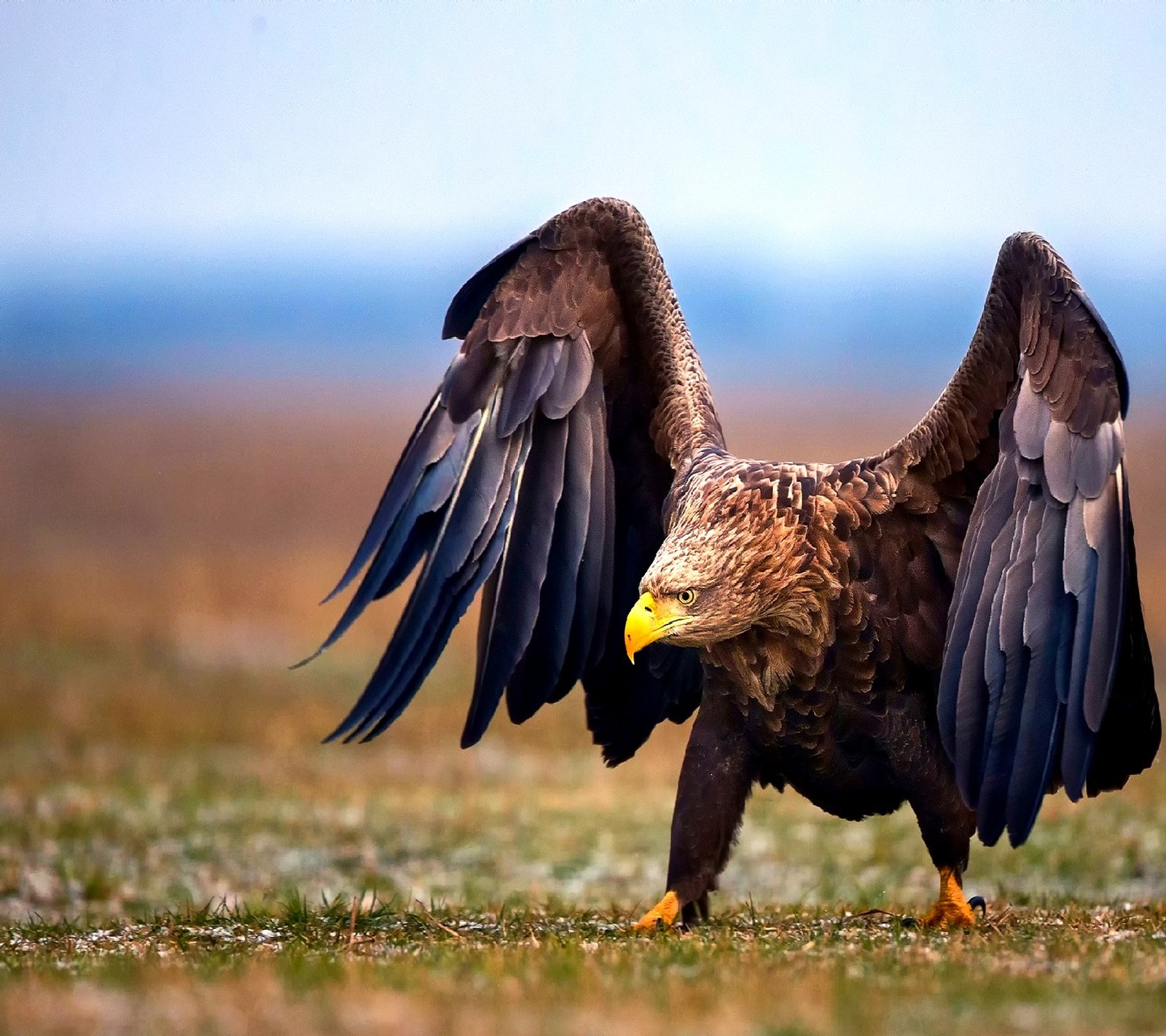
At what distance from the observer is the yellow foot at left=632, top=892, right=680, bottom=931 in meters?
7.40

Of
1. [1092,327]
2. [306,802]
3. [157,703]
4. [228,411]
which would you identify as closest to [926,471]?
[1092,327]

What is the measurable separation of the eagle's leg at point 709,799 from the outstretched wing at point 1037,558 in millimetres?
1046

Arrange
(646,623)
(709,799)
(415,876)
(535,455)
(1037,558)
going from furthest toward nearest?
(415,876) → (535,455) → (709,799) → (646,623) → (1037,558)

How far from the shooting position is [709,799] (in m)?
7.74

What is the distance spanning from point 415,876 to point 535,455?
168 inches

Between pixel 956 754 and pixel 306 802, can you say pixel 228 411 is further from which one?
pixel 956 754

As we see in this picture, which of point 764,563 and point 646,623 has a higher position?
point 764,563

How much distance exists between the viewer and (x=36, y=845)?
11930 mm

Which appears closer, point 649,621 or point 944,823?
point 649,621

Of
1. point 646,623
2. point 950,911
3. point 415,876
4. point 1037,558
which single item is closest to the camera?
point 1037,558

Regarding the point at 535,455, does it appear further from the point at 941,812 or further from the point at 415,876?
the point at 415,876

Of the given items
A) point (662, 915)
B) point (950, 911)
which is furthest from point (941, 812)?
point (662, 915)

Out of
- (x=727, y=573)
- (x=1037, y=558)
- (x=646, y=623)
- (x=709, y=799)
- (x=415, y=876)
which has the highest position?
(x=1037, y=558)

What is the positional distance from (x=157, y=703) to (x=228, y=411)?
10722 cm
